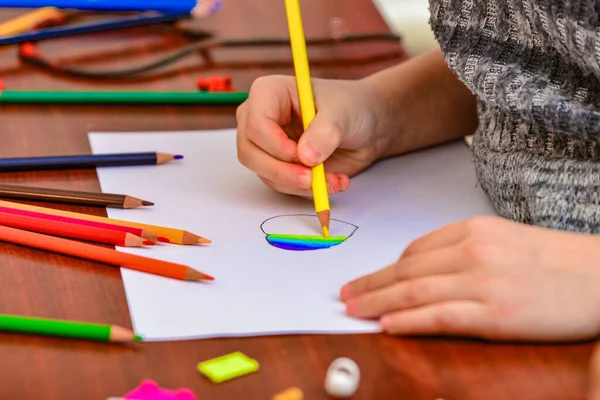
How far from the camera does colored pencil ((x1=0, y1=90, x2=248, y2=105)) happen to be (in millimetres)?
833

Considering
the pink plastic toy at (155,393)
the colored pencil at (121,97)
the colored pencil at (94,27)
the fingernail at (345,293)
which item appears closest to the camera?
the pink plastic toy at (155,393)

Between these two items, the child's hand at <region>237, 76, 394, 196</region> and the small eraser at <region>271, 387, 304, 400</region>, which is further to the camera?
the child's hand at <region>237, 76, 394, 196</region>

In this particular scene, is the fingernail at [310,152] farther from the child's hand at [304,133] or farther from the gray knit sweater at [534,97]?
the gray knit sweater at [534,97]

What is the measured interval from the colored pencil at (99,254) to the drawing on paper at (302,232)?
0.26 ft

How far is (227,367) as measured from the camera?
0.48 meters

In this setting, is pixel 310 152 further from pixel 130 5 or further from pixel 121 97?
pixel 130 5

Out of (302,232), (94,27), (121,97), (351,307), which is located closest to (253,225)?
(302,232)

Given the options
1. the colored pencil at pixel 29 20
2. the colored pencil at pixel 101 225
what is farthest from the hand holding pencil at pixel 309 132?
the colored pencil at pixel 29 20

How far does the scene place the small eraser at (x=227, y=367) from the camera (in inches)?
18.5

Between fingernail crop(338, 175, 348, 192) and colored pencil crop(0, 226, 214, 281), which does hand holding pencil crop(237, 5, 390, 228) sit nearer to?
fingernail crop(338, 175, 348, 192)

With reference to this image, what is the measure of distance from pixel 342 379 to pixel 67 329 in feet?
0.49

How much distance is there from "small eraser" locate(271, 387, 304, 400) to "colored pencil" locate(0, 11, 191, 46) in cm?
60

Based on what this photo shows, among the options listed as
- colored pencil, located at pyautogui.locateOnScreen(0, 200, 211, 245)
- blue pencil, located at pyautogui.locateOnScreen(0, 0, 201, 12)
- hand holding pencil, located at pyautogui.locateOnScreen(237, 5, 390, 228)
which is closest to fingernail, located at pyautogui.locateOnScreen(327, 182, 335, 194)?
hand holding pencil, located at pyautogui.locateOnScreen(237, 5, 390, 228)

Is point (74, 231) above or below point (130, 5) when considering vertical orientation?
below
